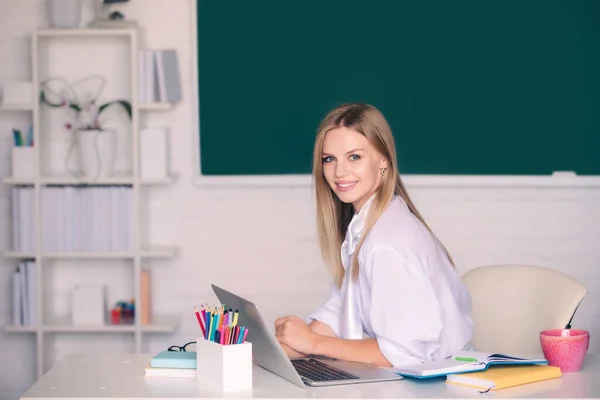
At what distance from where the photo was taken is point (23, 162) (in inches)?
166

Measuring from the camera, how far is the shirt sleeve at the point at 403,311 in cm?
225

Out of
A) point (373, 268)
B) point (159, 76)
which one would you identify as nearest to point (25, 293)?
point (159, 76)

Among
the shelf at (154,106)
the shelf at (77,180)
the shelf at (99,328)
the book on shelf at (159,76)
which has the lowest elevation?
the shelf at (99,328)

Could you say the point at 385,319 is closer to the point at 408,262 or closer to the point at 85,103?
the point at 408,262

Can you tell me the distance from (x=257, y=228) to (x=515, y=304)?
1747mm

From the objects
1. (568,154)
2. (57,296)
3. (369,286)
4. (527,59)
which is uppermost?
(527,59)

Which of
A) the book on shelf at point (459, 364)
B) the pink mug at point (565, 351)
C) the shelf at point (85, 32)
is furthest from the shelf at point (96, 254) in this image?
the pink mug at point (565, 351)

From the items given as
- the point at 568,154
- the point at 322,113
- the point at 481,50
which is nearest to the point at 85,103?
the point at 322,113

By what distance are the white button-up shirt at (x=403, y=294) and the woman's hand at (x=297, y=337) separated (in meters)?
0.16

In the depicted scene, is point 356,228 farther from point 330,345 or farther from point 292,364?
point 292,364

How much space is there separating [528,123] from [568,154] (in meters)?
0.24

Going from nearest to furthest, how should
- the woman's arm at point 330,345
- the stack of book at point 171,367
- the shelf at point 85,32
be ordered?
the stack of book at point 171,367
the woman's arm at point 330,345
the shelf at point 85,32

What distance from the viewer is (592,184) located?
4312mm

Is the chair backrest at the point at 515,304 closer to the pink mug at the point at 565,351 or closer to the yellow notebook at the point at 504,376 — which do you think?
the pink mug at the point at 565,351
